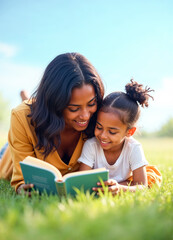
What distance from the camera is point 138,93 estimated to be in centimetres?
303

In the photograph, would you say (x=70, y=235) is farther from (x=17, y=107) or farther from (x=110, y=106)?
(x=17, y=107)

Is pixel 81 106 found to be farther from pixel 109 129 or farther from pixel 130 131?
pixel 130 131

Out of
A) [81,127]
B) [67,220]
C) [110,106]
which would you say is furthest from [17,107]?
[67,220]

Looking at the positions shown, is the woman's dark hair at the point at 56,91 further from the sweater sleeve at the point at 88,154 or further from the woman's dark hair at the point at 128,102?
the sweater sleeve at the point at 88,154

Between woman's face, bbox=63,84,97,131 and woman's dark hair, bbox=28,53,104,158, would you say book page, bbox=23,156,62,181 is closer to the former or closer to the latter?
woman's dark hair, bbox=28,53,104,158

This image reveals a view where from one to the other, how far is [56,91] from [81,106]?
1.05 feet

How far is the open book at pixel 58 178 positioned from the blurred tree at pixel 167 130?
36.2 meters

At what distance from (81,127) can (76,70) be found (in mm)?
652

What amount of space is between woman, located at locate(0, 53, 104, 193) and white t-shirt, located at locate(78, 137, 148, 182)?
22 centimetres

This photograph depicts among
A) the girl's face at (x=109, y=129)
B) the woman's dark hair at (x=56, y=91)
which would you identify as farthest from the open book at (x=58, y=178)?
the girl's face at (x=109, y=129)

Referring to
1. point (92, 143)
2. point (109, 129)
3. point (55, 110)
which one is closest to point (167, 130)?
point (92, 143)

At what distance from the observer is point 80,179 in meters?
2.20

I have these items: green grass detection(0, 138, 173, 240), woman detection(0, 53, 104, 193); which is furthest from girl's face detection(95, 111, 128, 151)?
green grass detection(0, 138, 173, 240)

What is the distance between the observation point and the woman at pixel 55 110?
9.08 feet
